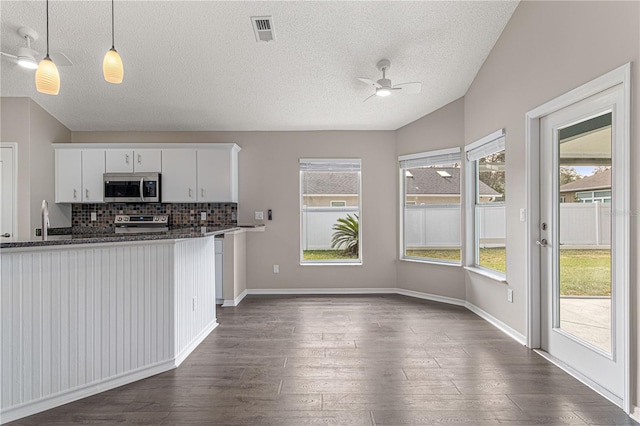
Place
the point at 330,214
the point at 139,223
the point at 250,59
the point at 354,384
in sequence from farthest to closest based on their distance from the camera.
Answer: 1. the point at 330,214
2. the point at 139,223
3. the point at 250,59
4. the point at 354,384

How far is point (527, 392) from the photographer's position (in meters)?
2.43

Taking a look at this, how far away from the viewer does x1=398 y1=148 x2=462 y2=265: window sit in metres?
4.81

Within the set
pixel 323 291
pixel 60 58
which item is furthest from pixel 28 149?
pixel 323 291

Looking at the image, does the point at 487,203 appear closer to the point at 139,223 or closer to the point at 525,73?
the point at 525,73

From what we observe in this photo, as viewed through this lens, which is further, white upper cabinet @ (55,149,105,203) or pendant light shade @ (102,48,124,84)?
white upper cabinet @ (55,149,105,203)

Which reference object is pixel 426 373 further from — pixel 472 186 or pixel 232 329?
pixel 472 186

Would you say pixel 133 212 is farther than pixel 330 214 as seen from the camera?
No

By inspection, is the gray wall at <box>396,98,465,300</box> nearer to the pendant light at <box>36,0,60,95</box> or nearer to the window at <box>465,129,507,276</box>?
the window at <box>465,129,507,276</box>

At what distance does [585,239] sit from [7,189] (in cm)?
614

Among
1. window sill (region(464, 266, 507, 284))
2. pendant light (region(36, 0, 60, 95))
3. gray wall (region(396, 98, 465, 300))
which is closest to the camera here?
pendant light (region(36, 0, 60, 95))

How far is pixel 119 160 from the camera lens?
16.4ft

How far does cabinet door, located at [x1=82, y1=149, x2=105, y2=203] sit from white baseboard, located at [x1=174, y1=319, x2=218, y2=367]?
268 centimetres

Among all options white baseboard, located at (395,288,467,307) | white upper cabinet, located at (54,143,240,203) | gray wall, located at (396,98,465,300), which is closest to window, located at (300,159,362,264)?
gray wall, located at (396,98,465,300)

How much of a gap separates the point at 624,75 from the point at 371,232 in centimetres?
357
